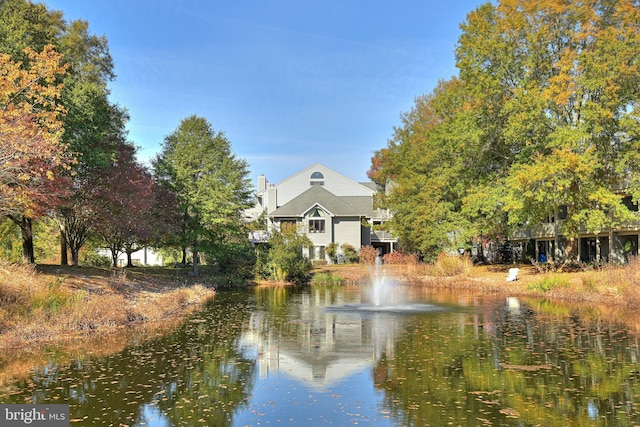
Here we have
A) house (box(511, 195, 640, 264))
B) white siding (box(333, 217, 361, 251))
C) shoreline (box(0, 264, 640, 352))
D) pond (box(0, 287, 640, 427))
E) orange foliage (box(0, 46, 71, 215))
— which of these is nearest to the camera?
pond (box(0, 287, 640, 427))

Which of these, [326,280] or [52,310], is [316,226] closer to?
[326,280]

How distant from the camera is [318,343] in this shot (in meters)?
15.5

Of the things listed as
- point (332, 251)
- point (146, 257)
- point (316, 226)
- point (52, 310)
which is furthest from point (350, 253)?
point (52, 310)

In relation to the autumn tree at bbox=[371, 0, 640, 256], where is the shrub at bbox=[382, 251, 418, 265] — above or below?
below

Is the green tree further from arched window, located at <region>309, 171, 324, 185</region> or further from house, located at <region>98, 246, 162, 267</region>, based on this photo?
arched window, located at <region>309, 171, 324, 185</region>

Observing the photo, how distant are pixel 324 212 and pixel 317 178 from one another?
12344 millimetres

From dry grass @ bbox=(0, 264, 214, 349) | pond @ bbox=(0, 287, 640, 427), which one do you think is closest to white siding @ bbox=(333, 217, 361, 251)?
dry grass @ bbox=(0, 264, 214, 349)

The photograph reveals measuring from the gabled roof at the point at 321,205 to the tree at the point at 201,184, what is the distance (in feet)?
36.3

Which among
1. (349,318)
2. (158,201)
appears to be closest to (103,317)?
(349,318)

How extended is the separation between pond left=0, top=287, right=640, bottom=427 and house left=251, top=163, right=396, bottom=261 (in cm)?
2939

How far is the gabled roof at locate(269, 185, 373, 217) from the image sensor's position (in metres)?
54.5

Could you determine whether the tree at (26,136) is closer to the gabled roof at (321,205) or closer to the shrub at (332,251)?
the shrub at (332,251)

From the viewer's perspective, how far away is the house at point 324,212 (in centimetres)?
5413

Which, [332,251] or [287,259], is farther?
[332,251]
